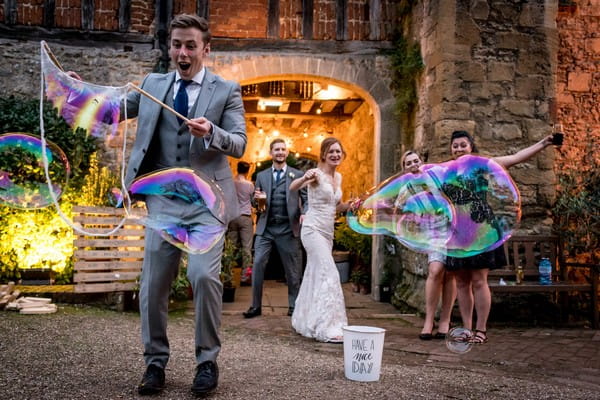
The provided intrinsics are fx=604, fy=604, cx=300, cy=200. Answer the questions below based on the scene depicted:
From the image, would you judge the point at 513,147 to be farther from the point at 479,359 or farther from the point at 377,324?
the point at 479,359

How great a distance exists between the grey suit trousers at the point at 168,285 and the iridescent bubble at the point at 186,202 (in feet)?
0.08

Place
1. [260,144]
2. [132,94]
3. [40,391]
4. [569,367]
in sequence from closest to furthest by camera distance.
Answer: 1. [40,391]
2. [132,94]
3. [569,367]
4. [260,144]

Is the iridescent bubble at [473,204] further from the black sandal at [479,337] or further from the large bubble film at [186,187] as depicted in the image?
the large bubble film at [186,187]

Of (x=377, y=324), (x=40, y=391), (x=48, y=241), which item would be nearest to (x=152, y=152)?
(x=40, y=391)

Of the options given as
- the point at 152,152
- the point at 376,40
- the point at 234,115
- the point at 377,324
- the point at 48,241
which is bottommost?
the point at 377,324

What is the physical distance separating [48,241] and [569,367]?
596 cm

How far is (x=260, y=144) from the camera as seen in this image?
1488cm

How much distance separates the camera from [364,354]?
3.75 m

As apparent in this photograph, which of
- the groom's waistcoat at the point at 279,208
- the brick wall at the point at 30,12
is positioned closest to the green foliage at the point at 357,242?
the groom's waistcoat at the point at 279,208

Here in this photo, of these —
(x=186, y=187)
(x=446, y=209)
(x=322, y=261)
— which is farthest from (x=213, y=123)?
(x=322, y=261)

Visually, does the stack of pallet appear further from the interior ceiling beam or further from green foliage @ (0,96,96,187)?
the interior ceiling beam

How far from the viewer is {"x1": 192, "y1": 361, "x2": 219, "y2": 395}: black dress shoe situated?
3.15 m

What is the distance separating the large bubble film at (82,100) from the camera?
307 centimetres

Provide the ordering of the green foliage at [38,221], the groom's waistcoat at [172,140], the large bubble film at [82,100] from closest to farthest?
1. the large bubble film at [82,100]
2. the groom's waistcoat at [172,140]
3. the green foliage at [38,221]
